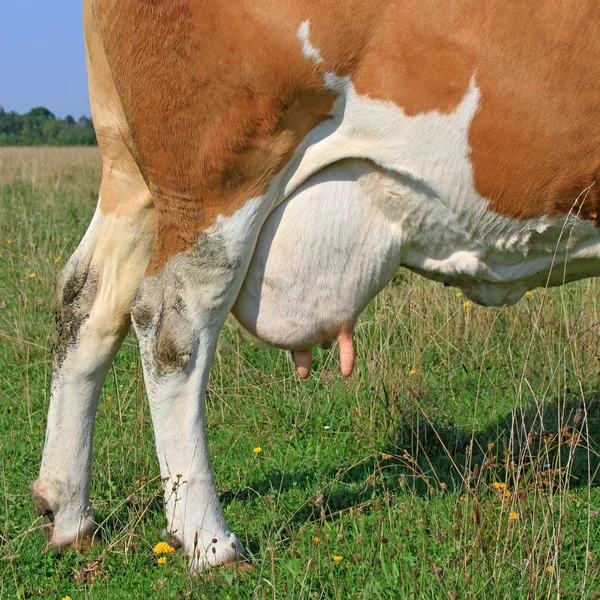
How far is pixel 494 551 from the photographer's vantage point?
2.64 m

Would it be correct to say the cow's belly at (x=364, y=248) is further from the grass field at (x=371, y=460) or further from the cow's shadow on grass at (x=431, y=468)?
the cow's shadow on grass at (x=431, y=468)

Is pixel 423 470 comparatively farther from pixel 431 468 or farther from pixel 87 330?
pixel 87 330

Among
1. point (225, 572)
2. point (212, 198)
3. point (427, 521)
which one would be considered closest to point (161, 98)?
point (212, 198)

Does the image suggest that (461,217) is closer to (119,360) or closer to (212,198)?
(212,198)

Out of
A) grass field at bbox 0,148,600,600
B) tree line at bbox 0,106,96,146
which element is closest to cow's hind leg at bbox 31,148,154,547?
grass field at bbox 0,148,600,600

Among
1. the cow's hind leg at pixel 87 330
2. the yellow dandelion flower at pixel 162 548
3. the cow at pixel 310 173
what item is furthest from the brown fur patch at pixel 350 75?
the yellow dandelion flower at pixel 162 548

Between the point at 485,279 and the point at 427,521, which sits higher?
the point at 485,279

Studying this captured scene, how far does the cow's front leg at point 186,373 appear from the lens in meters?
2.78

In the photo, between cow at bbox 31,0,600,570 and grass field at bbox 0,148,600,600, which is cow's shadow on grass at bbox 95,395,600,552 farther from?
cow at bbox 31,0,600,570

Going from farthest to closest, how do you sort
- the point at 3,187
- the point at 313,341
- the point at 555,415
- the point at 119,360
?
the point at 3,187, the point at 119,360, the point at 555,415, the point at 313,341

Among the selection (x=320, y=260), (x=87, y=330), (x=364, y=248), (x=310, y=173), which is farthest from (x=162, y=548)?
(x=310, y=173)

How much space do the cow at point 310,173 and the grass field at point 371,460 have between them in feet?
0.74

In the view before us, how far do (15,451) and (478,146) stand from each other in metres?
2.39

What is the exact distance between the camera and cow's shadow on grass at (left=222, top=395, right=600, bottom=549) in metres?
3.19
